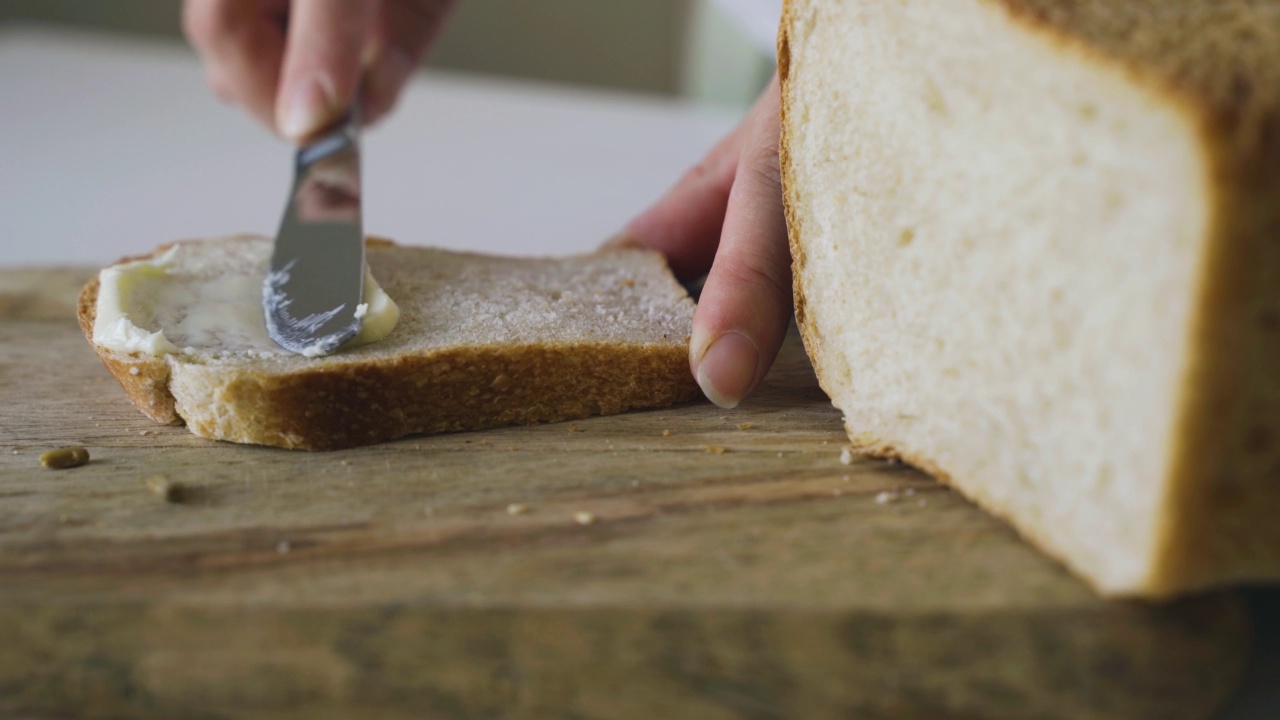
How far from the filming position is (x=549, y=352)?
1869 millimetres

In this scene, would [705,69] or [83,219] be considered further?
[705,69]

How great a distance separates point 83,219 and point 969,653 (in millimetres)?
3564

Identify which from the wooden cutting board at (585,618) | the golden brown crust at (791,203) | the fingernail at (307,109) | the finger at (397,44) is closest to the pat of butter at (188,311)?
the wooden cutting board at (585,618)

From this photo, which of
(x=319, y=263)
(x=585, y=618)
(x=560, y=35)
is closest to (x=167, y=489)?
(x=319, y=263)

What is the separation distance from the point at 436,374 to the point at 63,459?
63cm

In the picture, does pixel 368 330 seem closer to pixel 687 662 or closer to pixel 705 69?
pixel 687 662

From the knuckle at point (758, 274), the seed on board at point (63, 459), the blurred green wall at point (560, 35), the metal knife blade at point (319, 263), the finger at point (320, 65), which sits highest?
the finger at point (320, 65)

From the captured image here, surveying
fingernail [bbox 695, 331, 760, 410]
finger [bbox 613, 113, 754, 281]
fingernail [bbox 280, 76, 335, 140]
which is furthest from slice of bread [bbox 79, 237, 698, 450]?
fingernail [bbox 280, 76, 335, 140]

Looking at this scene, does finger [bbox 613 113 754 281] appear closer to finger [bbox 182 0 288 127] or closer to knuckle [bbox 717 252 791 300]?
knuckle [bbox 717 252 791 300]

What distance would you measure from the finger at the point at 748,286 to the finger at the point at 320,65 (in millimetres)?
1266

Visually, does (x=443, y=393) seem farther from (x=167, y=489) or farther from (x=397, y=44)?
(x=397, y=44)

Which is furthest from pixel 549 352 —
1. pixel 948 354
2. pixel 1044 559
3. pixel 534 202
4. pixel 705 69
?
pixel 705 69

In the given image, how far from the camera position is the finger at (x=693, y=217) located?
2.61m

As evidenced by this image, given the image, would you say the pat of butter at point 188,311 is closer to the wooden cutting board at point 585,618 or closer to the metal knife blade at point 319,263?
the metal knife blade at point 319,263
